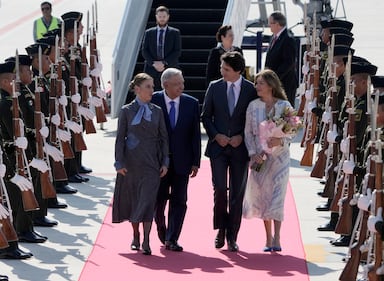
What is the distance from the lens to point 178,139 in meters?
12.5

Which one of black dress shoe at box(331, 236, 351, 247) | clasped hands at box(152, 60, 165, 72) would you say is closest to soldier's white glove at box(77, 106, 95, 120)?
clasped hands at box(152, 60, 165, 72)

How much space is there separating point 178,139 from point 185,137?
72 mm

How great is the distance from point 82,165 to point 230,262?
4.88 m

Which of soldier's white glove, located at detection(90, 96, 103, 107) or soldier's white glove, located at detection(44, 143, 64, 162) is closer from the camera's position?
soldier's white glove, located at detection(44, 143, 64, 162)

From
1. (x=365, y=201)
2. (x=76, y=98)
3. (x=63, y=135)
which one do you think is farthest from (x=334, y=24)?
(x=365, y=201)

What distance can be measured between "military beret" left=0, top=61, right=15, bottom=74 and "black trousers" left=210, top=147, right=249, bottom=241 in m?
2.05

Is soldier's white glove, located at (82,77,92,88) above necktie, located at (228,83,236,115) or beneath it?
beneath

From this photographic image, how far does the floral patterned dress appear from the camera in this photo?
1232 centimetres

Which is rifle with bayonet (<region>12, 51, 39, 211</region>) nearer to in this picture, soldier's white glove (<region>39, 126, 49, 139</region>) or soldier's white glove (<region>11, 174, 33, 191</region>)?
soldier's white glove (<region>11, 174, 33, 191</region>)

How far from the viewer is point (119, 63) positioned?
66.7 feet

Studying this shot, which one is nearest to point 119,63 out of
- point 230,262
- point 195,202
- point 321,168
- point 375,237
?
point 195,202

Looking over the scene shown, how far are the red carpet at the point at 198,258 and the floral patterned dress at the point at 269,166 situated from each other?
0.46 m

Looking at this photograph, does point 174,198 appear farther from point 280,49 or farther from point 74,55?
point 280,49

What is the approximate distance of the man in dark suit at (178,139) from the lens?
41.0 ft
